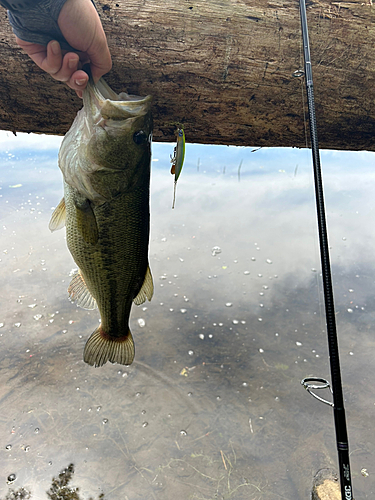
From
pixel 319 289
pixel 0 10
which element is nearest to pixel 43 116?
pixel 0 10

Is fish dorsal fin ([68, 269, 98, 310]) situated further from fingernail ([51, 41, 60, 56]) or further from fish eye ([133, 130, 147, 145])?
fingernail ([51, 41, 60, 56])

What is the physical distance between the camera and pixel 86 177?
1.09 metres

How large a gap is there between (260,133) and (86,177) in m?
0.94

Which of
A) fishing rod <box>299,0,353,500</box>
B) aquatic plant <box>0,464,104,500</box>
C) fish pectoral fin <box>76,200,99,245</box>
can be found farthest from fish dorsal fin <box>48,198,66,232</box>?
aquatic plant <box>0,464,104,500</box>

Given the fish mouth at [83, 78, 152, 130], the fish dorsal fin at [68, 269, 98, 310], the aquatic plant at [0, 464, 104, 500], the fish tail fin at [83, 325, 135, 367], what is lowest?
the aquatic plant at [0, 464, 104, 500]

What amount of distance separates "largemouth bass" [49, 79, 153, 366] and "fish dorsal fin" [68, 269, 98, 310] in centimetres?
6

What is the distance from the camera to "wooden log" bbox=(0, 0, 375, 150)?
1.34 metres

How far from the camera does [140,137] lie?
1083mm

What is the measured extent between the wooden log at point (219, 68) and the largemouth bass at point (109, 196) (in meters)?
0.31

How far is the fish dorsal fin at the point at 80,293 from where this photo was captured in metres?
1.37

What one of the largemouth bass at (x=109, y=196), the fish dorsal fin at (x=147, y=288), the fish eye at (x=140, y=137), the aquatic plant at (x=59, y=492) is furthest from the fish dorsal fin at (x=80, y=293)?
the aquatic plant at (x=59, y=492)

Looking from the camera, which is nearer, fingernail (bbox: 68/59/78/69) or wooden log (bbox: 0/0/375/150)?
fingernail (bbox: 68/59/78/69)

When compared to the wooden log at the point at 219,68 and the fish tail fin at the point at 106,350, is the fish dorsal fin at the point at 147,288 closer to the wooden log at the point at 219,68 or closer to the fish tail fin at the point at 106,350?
the fish tail fin at the point at 106,350

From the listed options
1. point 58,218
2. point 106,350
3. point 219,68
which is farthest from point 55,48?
point 106,350
